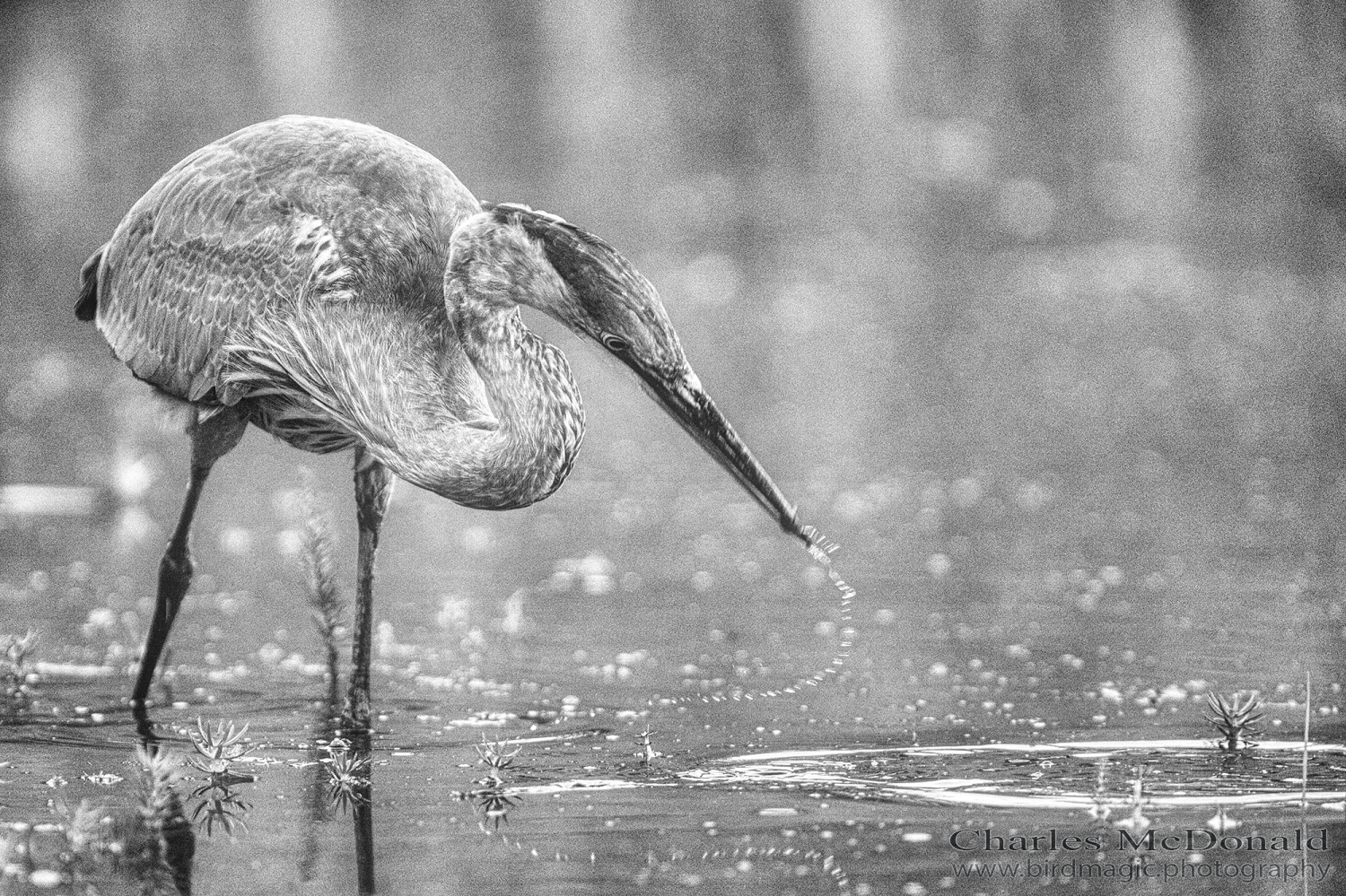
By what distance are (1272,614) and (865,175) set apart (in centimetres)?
2452

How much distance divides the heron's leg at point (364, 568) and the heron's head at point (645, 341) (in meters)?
1.71

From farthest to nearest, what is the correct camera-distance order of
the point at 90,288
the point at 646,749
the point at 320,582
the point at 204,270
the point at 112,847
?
the point at 90,288 → the point at 320,582 → the point at 204,270 → the point at 646,749 → the point at 112,847

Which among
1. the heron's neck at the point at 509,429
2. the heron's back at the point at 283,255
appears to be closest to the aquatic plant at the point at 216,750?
the heron's neck at the point at 509,429

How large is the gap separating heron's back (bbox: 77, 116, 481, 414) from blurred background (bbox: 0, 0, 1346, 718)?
146 cm

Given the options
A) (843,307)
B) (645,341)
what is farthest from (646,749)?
(843,307)

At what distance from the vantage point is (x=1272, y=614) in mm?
9094

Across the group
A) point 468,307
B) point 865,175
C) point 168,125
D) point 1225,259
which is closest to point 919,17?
point 865,175

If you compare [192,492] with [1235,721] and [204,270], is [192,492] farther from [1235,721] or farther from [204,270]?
[1235,721]

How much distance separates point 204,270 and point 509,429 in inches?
78.3

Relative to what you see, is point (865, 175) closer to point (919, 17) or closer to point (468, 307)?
point (919, 17)

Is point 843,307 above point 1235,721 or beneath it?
above

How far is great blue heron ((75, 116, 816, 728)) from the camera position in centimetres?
655

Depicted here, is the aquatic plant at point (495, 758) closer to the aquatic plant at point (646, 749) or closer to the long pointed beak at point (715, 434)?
the aquatic plant at point (646, 749)

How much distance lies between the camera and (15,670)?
25.6 ft
